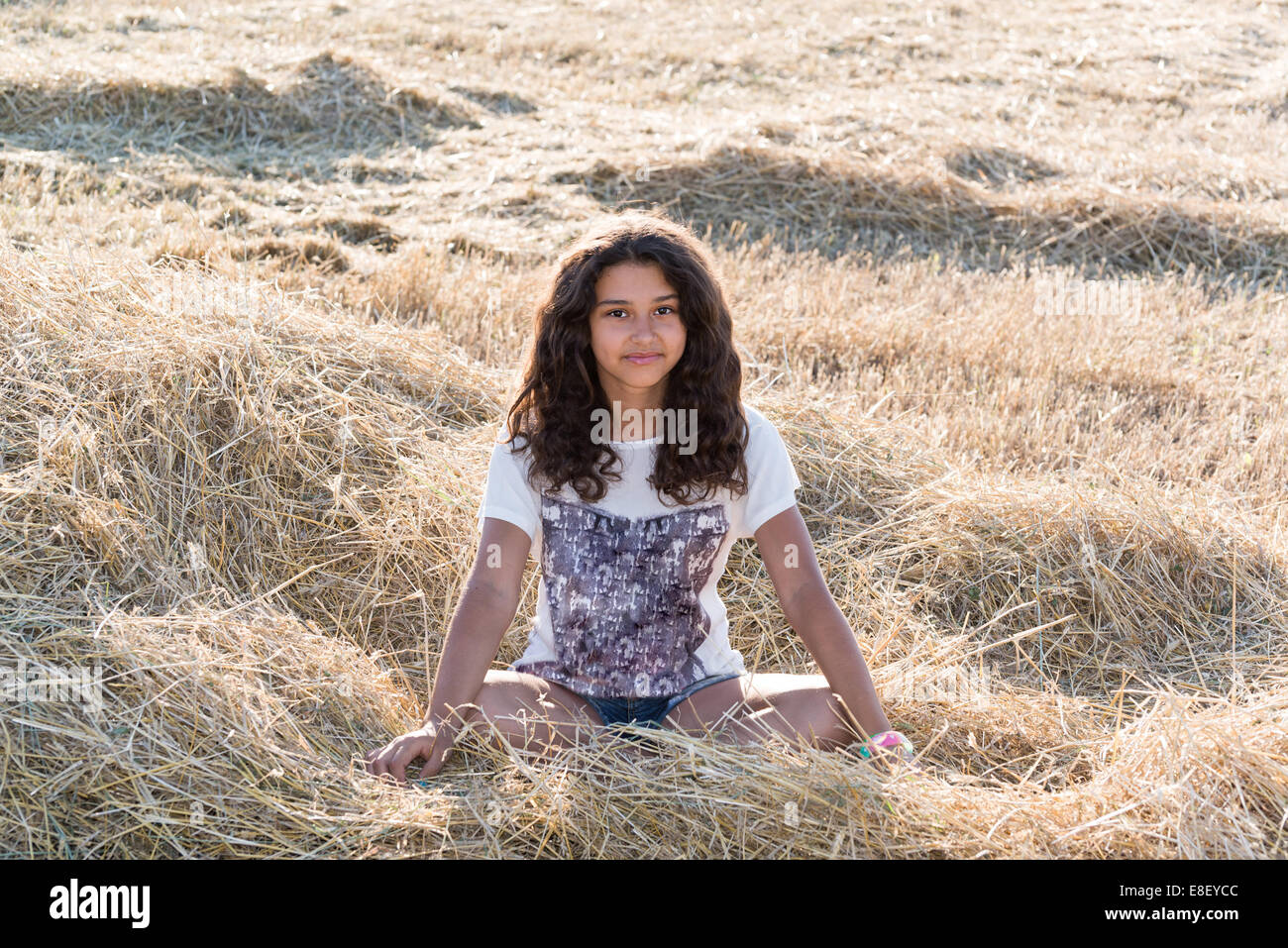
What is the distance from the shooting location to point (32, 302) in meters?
3.35

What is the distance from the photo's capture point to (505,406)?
3.63m

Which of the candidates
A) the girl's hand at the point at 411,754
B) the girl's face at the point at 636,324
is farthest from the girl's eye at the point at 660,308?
the girl's hand at the point at 411,754

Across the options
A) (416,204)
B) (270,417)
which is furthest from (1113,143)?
(270,417)

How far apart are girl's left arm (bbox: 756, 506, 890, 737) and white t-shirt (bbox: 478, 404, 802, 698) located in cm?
5

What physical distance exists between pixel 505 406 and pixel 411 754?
62.5 inches

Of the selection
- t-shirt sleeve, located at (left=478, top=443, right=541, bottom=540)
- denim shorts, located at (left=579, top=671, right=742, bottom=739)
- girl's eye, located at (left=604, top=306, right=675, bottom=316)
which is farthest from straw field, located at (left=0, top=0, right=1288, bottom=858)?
girl's eye, located at (left=604, top=306, right=675, bottom=316)

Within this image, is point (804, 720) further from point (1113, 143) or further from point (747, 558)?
point (1113, 143)

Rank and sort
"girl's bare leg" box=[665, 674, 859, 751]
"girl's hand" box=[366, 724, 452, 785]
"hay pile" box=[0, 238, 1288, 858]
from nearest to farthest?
"hay pile" box=[0, 238, 1288, 858]
"girl's hand" box=[366, 724, 452, 785]
"girl's bare leg" box=[665, 674, 859, 751]

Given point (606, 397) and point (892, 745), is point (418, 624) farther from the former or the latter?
point (892, 745)

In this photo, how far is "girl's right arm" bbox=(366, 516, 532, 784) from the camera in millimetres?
2250

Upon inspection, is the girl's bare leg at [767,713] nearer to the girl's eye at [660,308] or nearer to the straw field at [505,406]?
the straw field at [505,406]

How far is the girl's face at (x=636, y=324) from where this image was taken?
7.68 feet

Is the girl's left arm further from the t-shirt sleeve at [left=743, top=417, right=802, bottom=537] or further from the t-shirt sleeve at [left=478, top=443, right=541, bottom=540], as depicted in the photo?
the t-shirt sleeve at [left=478, top=443, right=541, bottom=540]

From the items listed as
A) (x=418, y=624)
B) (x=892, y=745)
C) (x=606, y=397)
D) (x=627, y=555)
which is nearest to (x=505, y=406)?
(x=418, y=624)
